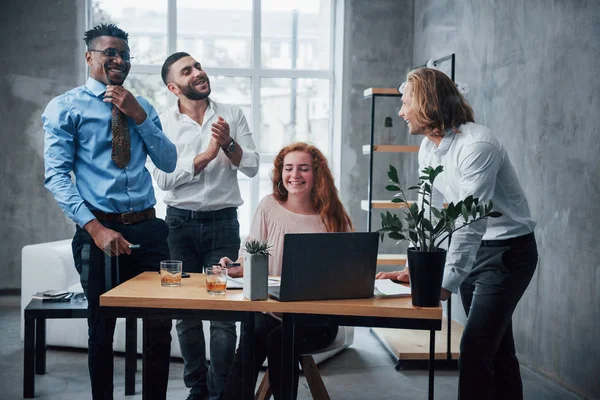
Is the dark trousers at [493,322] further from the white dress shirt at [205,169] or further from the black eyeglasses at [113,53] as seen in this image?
the black eyeglasses at [113,53]

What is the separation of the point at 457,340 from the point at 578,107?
147 cm

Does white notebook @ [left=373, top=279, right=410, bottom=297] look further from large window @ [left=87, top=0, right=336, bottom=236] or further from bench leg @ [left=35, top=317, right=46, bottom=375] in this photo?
large window @ [left=87, top=0, right=336, bottom=236]

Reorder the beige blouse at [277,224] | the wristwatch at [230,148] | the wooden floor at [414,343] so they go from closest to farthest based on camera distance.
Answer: the beige blouse at [277,224] < the wristwatch at [230,148] < the wooden floor at [414,343]

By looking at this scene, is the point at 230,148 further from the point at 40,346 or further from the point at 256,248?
the point at 40,346

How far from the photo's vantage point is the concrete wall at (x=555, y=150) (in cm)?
295

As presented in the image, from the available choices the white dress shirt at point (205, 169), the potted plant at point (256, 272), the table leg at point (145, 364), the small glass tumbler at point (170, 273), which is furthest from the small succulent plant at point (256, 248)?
the white dress shirt at point (205, 169)

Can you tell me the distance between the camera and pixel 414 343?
370 cm

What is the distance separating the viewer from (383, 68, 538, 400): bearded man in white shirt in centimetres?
209

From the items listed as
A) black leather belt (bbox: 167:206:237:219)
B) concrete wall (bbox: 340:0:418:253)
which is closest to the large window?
concrete wall (bbox: 340:0:418:253)

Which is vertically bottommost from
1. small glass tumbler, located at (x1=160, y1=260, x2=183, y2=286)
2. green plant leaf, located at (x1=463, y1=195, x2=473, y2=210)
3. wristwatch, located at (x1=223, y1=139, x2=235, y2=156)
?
small glass tumbler, located at (x1=160, y1=260, x2=183, y2=286)

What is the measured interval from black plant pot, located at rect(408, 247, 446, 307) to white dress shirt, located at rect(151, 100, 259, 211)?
1.32m

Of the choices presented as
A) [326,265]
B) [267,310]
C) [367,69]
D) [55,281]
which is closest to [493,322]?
[326,265]

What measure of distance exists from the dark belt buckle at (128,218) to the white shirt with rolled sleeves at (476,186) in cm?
A: 111

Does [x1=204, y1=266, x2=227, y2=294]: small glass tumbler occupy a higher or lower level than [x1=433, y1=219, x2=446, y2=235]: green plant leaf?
lower
